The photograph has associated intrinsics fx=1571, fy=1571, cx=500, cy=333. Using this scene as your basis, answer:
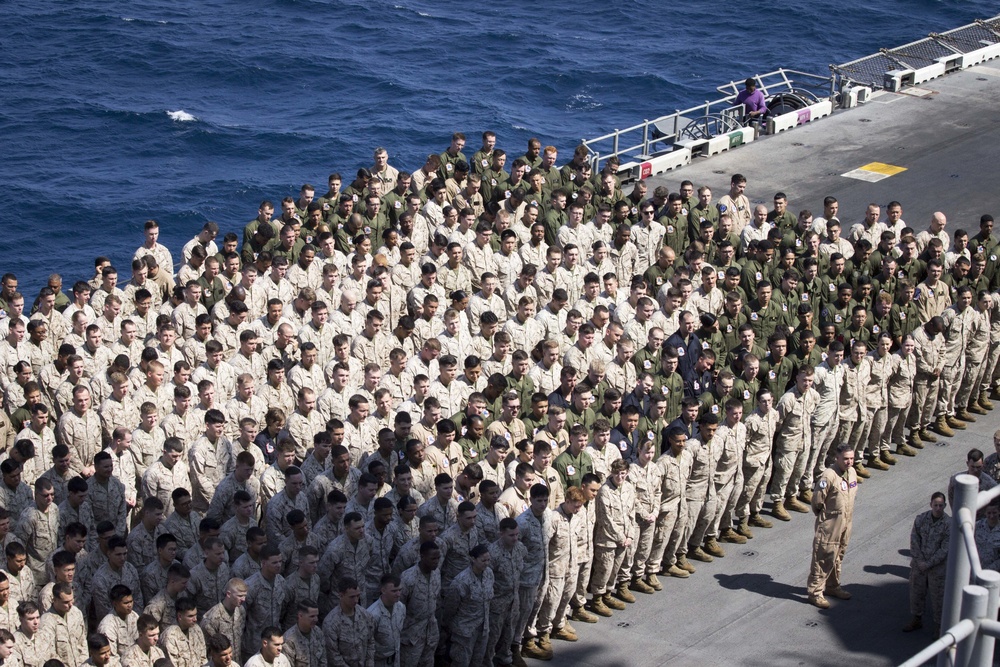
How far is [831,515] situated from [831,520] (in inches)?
2.3

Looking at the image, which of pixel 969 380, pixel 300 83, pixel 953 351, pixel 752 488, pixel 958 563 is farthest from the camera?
pixel 300 83

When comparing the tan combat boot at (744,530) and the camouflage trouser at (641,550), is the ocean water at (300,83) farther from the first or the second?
the camouflage trouser at (641,550)

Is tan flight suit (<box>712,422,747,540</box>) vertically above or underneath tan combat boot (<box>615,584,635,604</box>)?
above

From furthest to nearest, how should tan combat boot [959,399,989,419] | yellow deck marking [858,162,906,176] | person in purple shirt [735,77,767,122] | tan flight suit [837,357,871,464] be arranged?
person in purple shirt [735,77,767,122] → yellow deck marking [858,162,906,176] → tan combat boot [959,399,989,419] → tan flight suit [837,357,871,464]

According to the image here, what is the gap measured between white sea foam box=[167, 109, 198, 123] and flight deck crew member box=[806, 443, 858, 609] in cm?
3415

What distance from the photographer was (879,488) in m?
21.5

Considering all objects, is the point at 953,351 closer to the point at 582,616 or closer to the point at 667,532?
the point at 667,532

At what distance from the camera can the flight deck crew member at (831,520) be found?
60.0 ft

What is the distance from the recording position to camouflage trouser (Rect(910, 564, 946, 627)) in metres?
17.7

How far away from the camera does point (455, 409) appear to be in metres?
20.2

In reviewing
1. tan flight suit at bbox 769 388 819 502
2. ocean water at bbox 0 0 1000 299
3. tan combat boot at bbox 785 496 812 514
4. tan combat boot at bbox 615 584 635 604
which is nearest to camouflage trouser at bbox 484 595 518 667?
tan combat boot at bbox 615 584 635 604

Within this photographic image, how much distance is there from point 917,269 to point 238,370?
10309mm

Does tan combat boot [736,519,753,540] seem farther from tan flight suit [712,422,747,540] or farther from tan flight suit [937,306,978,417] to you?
tan flight suit [937,306,978,417]

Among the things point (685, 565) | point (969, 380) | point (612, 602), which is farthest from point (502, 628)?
point (969, 380)
